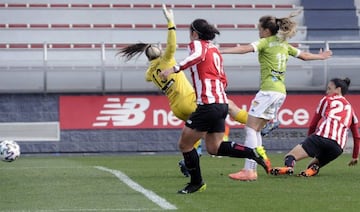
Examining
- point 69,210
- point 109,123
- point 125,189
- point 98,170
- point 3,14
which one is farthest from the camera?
point 3,14

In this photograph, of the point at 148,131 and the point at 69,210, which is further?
the point at 148,131

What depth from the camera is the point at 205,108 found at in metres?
9.31

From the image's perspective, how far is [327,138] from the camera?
11.9m

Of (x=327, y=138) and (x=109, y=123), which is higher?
(x=327, y=138)

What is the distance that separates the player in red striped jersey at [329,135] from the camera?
11797 mm

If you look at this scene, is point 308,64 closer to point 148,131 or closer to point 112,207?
point 148,131

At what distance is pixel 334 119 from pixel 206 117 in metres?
3.18

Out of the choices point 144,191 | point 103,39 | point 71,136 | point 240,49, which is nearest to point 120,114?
point 71,136

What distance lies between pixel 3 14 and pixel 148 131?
5067 mm

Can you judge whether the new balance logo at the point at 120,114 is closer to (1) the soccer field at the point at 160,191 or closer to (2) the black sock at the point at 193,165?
(1) the soccer field at the point at 160,191

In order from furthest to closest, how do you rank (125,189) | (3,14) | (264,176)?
(3,14)
(264,176)
(125,189)

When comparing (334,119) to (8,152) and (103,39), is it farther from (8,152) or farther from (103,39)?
(103,39)

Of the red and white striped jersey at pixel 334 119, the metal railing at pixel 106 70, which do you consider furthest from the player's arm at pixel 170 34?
the metal railing at pixel 106 70

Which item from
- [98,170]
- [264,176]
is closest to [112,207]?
[264,176]
